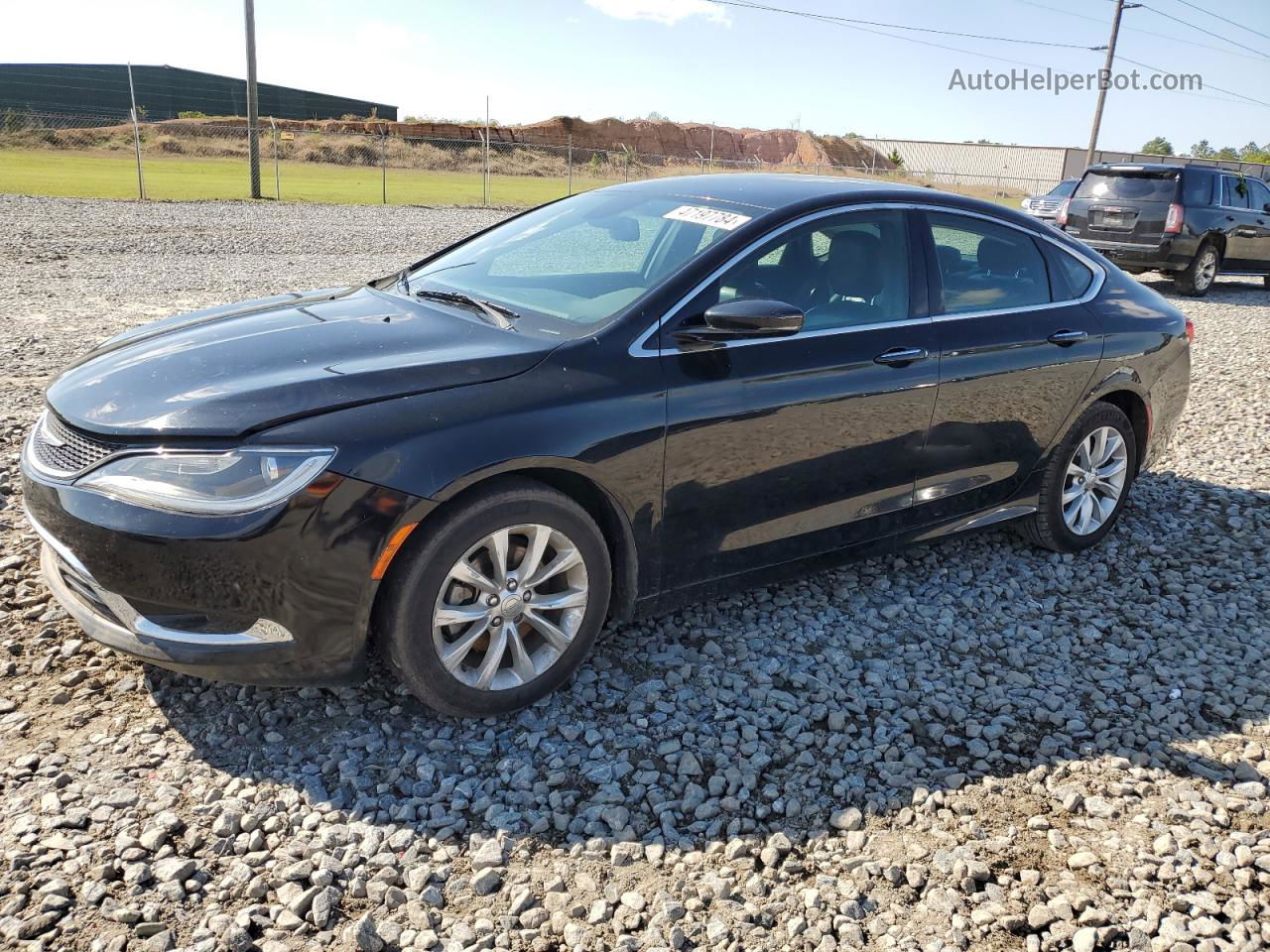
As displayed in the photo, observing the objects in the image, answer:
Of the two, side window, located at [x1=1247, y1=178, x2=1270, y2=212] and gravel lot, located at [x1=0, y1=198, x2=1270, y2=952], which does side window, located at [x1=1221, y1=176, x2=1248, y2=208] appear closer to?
side window, located at [x1=1247, y1=178, x2=1270, y2=212]

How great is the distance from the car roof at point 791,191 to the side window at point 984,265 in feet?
0.35

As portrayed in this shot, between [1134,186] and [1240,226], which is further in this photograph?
[1240,226]

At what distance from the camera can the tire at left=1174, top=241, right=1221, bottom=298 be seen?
1457 centimetres

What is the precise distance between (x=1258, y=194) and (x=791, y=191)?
15205 mm

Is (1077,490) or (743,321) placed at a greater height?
(743,321)

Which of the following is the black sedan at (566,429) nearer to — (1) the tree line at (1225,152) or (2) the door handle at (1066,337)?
(2) the door handle at (1066,337)

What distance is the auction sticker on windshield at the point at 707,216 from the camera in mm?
3775

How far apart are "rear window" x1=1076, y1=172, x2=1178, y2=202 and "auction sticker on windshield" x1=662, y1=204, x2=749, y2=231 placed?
12.6 meters

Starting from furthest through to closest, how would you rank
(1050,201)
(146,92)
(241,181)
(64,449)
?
(146,92)
(241,181)
(1050,201)
(64,449)

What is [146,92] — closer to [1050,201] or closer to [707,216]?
[1050,201]

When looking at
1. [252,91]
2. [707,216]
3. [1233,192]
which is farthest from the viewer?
[252,91]

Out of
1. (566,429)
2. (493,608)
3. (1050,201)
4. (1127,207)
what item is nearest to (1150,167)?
(1127,207)

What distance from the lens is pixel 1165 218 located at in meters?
13.9

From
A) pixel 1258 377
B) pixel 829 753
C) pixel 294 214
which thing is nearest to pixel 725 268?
pixel 829 753
